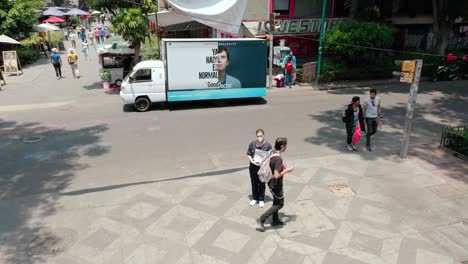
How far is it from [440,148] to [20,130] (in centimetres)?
1362

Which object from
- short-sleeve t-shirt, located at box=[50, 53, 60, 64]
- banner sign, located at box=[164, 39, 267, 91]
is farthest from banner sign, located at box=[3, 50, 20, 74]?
banner sign, located at box=[164, 39, 267, 91]

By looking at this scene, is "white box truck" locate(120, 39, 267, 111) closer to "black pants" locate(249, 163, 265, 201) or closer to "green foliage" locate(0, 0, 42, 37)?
"black pants" locate(249, 163, 265, 201)

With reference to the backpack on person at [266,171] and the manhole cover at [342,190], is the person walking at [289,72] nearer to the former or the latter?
the manhole cover at [342,190]

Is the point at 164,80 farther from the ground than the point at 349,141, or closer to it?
farther from the ground

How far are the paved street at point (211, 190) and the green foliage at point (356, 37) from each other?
576 centimetres

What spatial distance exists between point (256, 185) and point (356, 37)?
14.5 metres

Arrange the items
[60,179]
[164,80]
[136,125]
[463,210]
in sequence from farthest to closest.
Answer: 1. [164,80]
2. [136,125]
3. [60,179]
4. [463,210]

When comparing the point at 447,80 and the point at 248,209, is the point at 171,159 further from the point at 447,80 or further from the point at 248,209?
the point at 447,80

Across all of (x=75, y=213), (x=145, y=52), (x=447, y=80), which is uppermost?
(x=145, y=52)


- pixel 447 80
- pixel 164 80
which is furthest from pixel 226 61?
pixel 447 80

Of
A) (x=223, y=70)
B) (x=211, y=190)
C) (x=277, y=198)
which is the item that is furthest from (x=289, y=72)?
(x=277, y=198)

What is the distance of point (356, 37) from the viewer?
19.5 m

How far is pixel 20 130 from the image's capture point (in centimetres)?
1312

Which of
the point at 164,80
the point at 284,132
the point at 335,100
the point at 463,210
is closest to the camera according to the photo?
the point at 463,210
